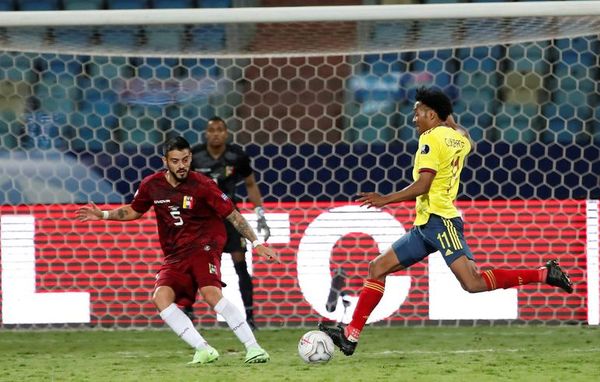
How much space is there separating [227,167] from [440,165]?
230 cm

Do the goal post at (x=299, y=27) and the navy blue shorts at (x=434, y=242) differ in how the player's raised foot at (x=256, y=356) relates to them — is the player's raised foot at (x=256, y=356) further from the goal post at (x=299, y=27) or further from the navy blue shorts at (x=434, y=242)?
the goal post at (x=299, y=27)

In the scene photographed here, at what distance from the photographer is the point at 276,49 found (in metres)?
8.01

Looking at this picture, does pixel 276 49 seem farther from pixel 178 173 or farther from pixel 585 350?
pixel 585 350

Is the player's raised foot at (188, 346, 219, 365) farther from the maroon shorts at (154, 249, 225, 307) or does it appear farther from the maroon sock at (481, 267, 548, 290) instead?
the maroon sock at (481, 267, 548, 290)

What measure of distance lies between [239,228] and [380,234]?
2.39m

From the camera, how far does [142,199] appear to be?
671 centimetres

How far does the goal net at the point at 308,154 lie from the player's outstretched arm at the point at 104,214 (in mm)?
1133

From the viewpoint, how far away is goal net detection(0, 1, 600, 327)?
8539 millimetres

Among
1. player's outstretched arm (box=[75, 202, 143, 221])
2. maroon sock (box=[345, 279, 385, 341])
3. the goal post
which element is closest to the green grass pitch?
maroon sock (box=[345, 279, 385, 341])

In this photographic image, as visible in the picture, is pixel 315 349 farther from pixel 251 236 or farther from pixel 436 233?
pixel 436 233

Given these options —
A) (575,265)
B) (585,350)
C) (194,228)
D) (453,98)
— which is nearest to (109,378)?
(194,228)

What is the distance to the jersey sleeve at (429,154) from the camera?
622 cm

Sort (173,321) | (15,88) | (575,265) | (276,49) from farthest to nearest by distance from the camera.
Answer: (15,88) < (575,265) < (276,49) < (173,321)

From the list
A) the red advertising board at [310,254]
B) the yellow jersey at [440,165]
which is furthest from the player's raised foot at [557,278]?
the red advertising board at [310,254]
